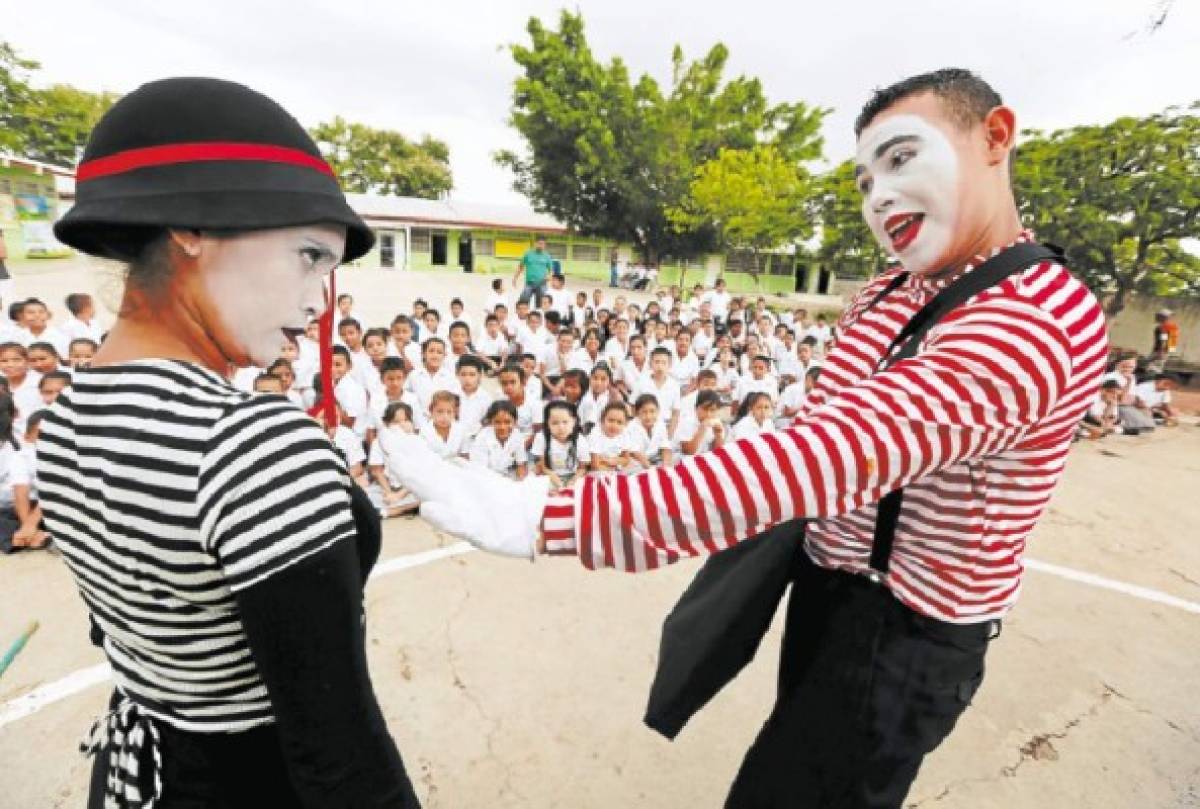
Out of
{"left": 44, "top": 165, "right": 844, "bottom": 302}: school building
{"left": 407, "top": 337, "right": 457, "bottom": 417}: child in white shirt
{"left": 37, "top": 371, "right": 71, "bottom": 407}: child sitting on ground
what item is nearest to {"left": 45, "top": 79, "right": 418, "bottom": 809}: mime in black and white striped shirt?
{"left": 37, "top": 371, "right": 71, "bottom": 407}: child sitting on ground

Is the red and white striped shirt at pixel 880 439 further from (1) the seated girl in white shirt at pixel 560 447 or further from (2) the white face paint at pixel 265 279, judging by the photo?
(1) the seated girl in white shirt at pixel 560 447

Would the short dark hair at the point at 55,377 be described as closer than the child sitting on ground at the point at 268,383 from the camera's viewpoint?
Yes

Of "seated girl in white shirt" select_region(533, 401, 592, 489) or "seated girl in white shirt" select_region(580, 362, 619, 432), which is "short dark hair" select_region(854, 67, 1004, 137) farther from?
"seated girl in white shirt" select_region(580, 362, 619, 432)

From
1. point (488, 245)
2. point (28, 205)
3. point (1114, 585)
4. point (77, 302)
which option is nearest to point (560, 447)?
point (1114, 585)

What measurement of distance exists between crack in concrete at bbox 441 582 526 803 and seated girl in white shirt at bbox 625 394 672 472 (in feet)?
8.27

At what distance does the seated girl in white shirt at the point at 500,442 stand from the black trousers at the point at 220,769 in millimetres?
4159

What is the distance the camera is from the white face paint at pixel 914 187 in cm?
100

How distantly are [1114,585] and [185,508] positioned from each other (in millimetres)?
4869

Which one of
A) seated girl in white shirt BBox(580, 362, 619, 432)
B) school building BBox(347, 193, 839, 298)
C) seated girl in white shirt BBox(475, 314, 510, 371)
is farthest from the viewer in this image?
school building BBox(347, 193, 839, 298)

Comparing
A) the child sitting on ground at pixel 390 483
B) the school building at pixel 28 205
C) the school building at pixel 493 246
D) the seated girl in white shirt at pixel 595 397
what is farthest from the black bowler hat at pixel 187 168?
the school building at pixel 493 246

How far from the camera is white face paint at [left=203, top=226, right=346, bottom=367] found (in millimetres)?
707

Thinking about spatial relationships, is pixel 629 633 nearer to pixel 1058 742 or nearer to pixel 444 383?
pixel 1058 742

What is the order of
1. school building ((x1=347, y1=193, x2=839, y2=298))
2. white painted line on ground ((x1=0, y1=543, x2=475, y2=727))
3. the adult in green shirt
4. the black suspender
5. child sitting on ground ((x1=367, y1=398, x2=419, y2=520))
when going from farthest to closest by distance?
school building ((x1=347, y1=193, x2=839, y2=298)) < the adult in green shirt < child sitting on ground ((x1=367, y1=398, x2=419, y2=520)) < white painted line on ground ((x1=0, y1=543, x2=475, y2=727)) < the black suspender

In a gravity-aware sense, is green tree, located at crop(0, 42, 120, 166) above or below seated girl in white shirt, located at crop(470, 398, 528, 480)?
above
